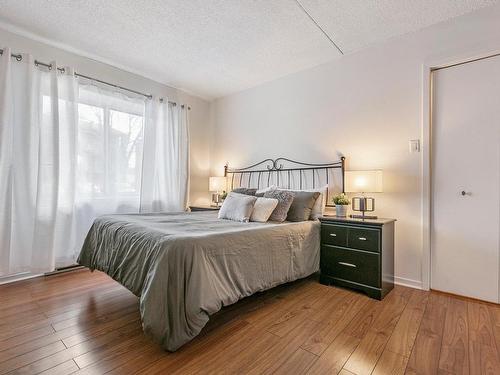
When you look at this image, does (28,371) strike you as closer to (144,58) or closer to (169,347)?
(169,347)

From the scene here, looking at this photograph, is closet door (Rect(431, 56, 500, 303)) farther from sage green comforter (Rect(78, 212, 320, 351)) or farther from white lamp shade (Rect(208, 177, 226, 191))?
white lamp shade (Rect(208, 177, 226, 191))

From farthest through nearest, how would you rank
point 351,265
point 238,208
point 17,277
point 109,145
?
point 109,145 < point 238,208 < point 17,277 < point 351,265

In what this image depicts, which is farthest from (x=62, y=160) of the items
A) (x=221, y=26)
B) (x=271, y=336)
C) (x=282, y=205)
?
(x=271, y=336)

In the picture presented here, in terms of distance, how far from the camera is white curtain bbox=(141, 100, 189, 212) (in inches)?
147

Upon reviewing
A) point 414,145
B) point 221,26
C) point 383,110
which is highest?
point 221,26

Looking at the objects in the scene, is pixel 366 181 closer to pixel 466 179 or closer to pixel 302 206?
pixel 302 206

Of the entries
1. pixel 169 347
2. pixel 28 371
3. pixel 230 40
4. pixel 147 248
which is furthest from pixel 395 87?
pixel 28 371

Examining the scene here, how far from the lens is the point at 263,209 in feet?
9.12

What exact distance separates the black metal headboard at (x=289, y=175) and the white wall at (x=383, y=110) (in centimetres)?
12

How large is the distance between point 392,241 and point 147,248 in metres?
2.32

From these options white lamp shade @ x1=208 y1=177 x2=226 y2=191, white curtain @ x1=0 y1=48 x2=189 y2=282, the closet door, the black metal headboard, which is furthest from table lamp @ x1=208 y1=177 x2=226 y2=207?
the closet door

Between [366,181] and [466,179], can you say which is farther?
[366,181]

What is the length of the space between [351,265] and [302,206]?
0.77m

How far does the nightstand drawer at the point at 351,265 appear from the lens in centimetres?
236
